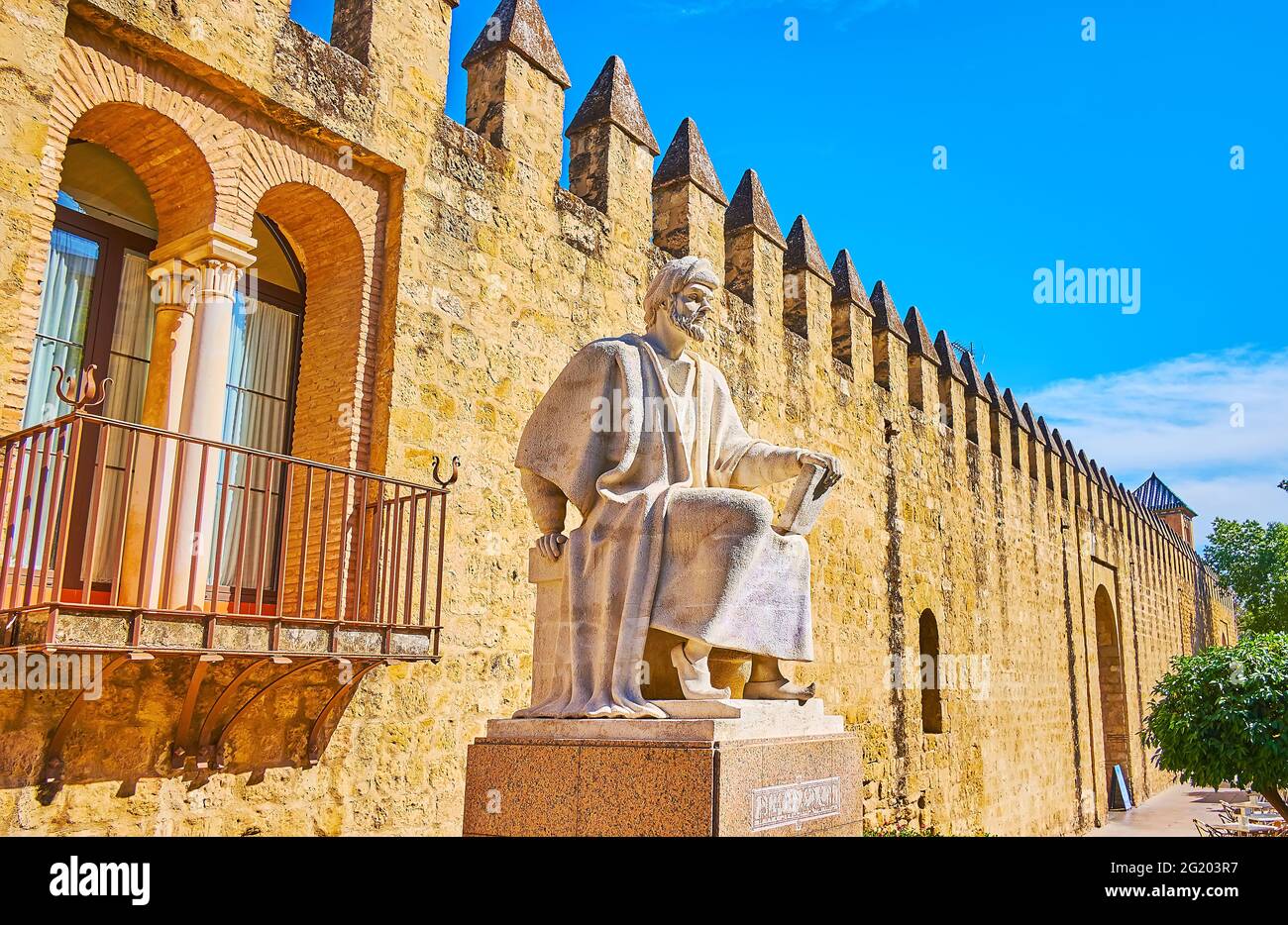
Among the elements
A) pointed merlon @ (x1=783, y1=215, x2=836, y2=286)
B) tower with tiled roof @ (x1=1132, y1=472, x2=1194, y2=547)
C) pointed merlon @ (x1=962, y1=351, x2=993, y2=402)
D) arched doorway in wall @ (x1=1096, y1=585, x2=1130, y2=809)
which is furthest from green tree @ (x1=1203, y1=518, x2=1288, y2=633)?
pointed merlon @ (x1=783, y1=215, x2=836, y2=286)

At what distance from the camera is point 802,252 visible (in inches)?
475

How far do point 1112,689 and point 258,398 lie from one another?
22.6 m

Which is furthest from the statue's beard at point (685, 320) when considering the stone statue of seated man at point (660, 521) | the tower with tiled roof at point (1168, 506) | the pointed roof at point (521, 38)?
the tower with tiled roof at point (1168, 506)

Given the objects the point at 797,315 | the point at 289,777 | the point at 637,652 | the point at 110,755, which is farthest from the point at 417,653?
the point at 797,315

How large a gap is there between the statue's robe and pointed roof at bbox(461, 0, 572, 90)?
4.41 m

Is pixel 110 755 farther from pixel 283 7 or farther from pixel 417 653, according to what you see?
pixel 283 7

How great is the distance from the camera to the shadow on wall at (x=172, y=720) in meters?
4.80

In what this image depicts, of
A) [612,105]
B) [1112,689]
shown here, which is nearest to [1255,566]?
[1112,689]

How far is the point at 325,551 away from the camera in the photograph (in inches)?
247

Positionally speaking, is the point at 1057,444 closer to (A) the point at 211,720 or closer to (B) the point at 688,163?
(B) the point at 688,163

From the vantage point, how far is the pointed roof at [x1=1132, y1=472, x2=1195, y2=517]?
50062mm

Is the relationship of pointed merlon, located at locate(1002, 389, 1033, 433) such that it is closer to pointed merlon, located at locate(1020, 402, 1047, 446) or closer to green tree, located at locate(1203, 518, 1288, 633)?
pointed merlon, located at locate(1020, 402, 1047, 446)

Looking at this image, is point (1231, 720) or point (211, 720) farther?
point (1231, 720)
